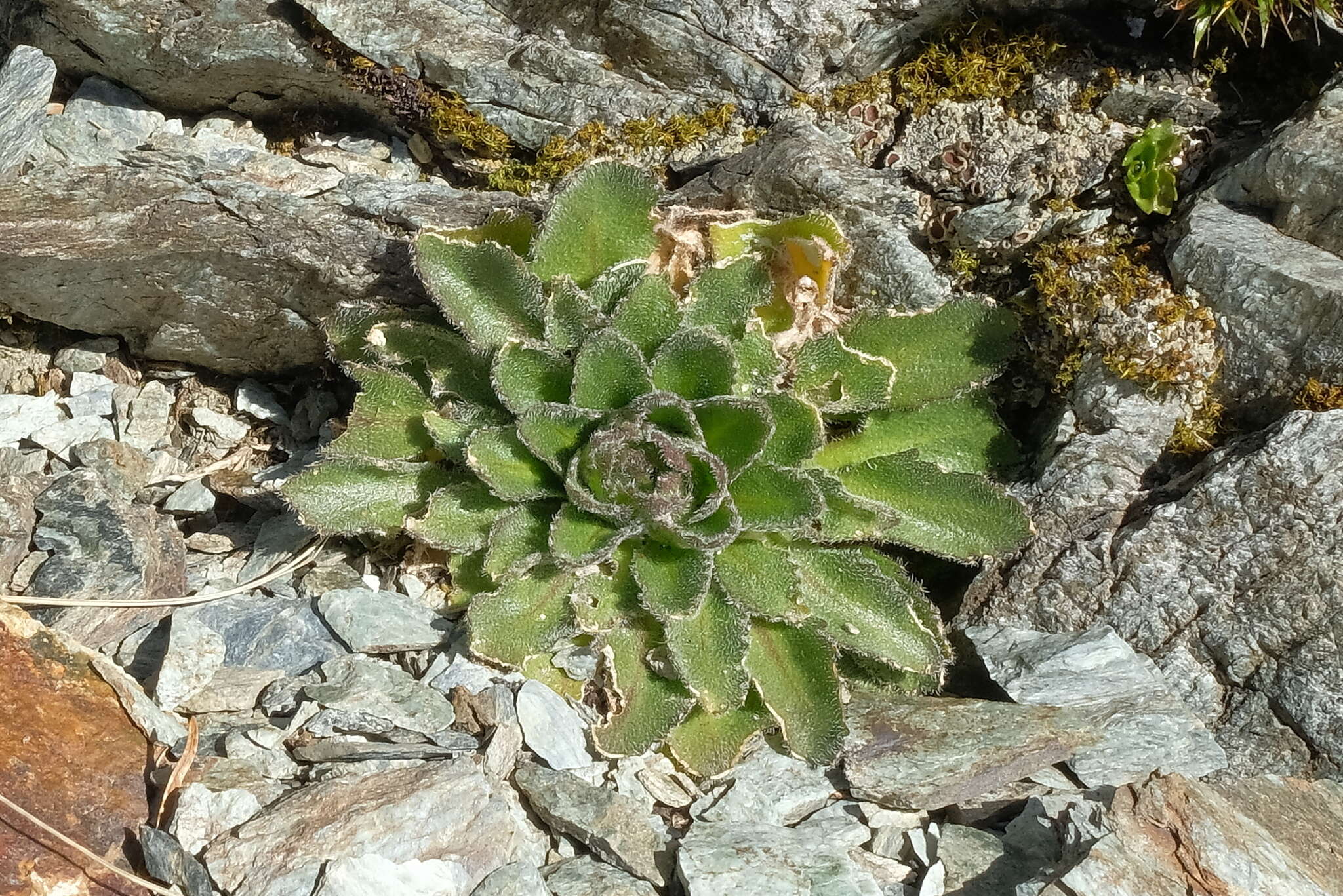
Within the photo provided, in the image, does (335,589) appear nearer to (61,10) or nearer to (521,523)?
(521,523)

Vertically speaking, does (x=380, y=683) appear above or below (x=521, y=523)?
below

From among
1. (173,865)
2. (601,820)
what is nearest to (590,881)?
(601,820)

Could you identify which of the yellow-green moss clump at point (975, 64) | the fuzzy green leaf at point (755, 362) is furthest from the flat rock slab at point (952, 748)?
the yellow-green moss clump at point (975, 64)

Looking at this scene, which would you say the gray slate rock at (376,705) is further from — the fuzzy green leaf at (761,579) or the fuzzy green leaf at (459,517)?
the fuzzy green leaf at (761,579)

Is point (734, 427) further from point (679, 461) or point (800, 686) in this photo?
point (800, 686)

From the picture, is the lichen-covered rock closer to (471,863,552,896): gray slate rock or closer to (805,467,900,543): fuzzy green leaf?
(805,467,900,543): fuzzy green leaf

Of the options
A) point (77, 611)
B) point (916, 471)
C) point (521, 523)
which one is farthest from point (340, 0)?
point (916, 471)

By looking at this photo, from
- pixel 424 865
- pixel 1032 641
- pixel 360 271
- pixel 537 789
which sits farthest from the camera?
pixel 360 271
